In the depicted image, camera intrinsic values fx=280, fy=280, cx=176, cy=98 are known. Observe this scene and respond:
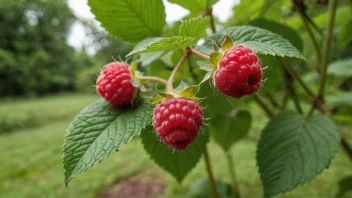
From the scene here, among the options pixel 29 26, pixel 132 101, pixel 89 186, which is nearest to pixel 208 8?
pixel 132 101

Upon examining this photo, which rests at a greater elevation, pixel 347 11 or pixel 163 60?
pixel 347 11

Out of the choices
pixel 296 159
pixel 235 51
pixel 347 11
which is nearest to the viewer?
pixel 235 51

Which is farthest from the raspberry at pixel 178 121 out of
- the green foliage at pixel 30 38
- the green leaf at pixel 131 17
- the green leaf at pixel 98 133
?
the green foliage at pixel 30 38

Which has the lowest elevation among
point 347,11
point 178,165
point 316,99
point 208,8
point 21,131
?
point 21,131

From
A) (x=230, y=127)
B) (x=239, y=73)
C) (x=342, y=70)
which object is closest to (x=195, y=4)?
(x=239, y=73)

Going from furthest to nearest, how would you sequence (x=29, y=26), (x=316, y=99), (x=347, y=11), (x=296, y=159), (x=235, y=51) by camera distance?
(x=29, y=26) < (x=347, y=11) < (x=316, y=99) < (x=296, y=159) < (x=235, y=51)

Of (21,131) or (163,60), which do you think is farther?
(21,131)

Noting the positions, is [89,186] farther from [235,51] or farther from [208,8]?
[235,51]
